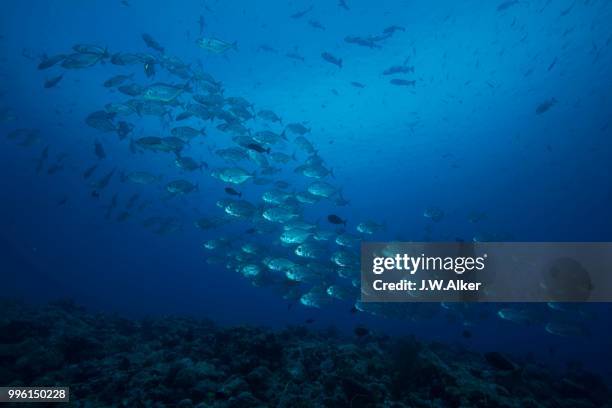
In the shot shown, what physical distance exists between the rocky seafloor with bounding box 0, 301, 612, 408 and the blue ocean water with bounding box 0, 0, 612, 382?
794cm

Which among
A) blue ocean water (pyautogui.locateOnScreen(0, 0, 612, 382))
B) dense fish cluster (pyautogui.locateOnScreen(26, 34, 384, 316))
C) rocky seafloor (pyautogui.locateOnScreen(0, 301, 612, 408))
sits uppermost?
blue ocean water (pyautogui.locateOnScreen(0, 0, 612, 382))

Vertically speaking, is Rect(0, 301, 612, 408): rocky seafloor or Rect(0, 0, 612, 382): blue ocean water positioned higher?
Rect(0, 0, 612, 382): blue ocean water

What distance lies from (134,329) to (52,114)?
4778cm

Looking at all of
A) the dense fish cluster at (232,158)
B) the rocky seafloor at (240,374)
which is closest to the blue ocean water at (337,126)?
the dense fish cluster at (232,158)

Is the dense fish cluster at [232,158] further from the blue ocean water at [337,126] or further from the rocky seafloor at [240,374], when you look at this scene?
the rocky seafloor at [240,374]

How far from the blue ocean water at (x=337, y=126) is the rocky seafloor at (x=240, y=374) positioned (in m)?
7.94

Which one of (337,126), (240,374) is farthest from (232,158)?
(337,126)

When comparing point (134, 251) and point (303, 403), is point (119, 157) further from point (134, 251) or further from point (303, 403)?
point (303, 403)

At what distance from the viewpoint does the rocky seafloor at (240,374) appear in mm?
4891

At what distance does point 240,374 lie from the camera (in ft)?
18.6

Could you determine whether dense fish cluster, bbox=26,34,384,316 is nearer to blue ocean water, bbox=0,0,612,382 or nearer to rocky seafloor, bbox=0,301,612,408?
blue ocean water, bbox=0,0,612,382

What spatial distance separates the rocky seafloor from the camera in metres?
4.89

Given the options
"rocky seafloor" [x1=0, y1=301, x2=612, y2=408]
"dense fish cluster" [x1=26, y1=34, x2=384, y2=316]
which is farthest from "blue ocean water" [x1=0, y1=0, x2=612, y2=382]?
"rocky seafloor" [x1=0, y1=301, x2=612, y2=408]

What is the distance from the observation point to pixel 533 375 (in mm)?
9367
